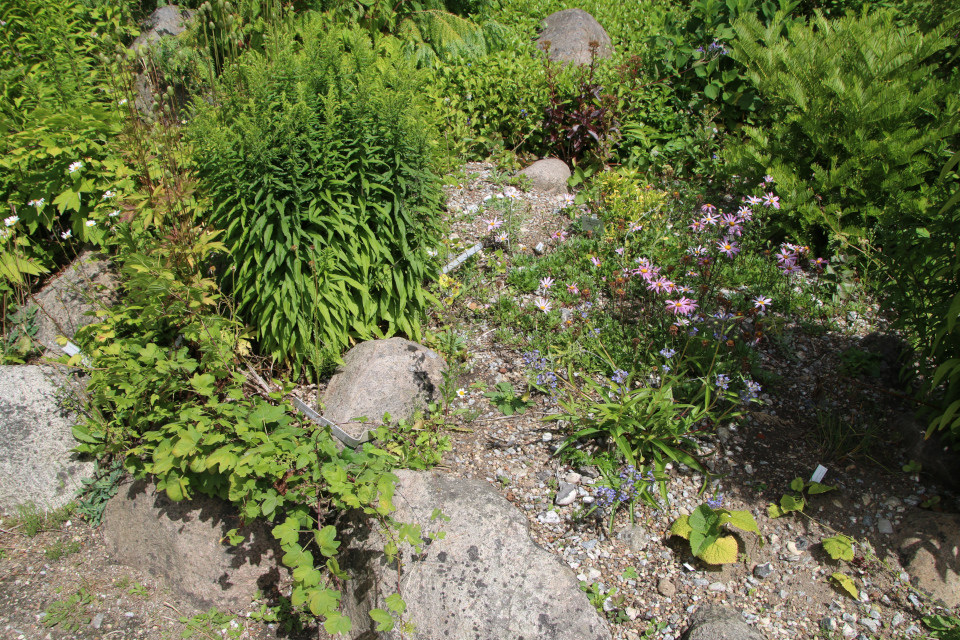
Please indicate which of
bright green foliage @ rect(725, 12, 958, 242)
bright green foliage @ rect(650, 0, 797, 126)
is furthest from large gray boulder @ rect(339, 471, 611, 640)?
bright green foliage @ rect(650, 0, 797, 126)

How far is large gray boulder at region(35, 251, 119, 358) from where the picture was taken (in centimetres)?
408

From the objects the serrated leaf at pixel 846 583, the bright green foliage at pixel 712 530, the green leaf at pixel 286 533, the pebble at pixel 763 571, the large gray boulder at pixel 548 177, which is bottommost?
the pebble at pixel 763 571

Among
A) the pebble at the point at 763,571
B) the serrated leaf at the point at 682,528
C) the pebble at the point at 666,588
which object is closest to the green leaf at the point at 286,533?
A: the pebble at the point at 666,588

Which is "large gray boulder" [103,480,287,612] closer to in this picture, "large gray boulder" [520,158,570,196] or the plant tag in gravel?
the plant tag in gravel

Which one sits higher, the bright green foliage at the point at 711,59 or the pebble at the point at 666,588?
the bright green foliage at the point at 711,59

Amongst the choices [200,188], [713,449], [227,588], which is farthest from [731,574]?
[200,188]

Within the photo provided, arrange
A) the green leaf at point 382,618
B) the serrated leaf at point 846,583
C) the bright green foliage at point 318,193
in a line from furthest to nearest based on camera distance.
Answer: the bright green foliage at point 318,193, the serrated leaf at point 846,583, the green leaf at point 382,618

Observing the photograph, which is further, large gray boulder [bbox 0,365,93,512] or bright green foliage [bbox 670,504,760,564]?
large gray boulder [bbox 0,365,93,512]

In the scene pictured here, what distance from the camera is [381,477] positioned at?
2633mm

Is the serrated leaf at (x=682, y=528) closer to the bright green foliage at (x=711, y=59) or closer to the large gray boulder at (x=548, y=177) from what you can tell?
the large gray boulder at (x=548, y=177)

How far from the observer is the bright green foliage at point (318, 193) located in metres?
3.30

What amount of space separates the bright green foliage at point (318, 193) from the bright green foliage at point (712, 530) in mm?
1959

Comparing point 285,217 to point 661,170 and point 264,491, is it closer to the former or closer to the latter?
point 264,491

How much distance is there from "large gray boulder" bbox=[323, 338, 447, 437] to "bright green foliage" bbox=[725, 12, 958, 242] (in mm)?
2676
